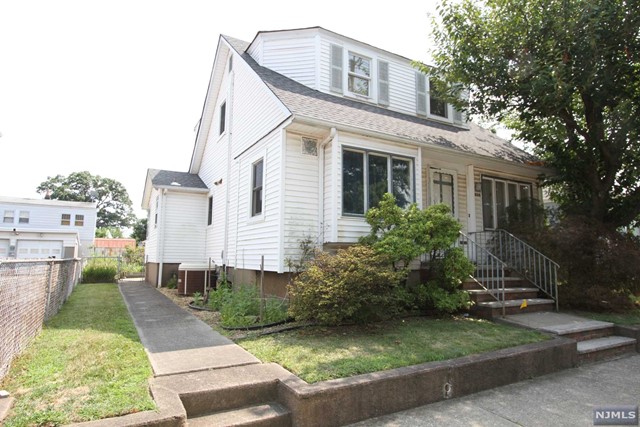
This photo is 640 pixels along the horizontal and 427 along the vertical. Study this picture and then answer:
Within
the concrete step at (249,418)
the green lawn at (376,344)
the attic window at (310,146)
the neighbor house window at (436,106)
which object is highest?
the neighbor house window at (436,106)

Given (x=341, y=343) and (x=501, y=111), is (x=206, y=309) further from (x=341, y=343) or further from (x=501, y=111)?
(x=501, y=111)

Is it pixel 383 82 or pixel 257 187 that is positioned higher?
pixel 383 82

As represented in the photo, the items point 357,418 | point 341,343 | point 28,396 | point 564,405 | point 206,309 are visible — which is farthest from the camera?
point 206,309

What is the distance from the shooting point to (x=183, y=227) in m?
14.4

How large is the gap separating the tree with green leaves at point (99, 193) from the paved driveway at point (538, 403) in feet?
233

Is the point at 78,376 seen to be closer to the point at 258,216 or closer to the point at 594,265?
the point at 258,216

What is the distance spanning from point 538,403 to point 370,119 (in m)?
6.73

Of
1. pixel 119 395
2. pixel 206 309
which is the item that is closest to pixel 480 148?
pixel 206 309

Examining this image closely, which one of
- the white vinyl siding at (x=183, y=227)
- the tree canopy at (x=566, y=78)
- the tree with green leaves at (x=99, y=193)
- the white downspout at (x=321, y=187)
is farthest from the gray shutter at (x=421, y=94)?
the tree with green leaves at (x=99, y=193)

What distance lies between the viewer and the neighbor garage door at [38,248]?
82.1 feet

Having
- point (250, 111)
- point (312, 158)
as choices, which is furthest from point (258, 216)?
point (250, 111)

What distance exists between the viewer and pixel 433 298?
7082 mm

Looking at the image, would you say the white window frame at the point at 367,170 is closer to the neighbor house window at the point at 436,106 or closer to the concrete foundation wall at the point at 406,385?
the concrete foundation wall at the point at 406,385

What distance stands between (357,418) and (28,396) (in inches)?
119
